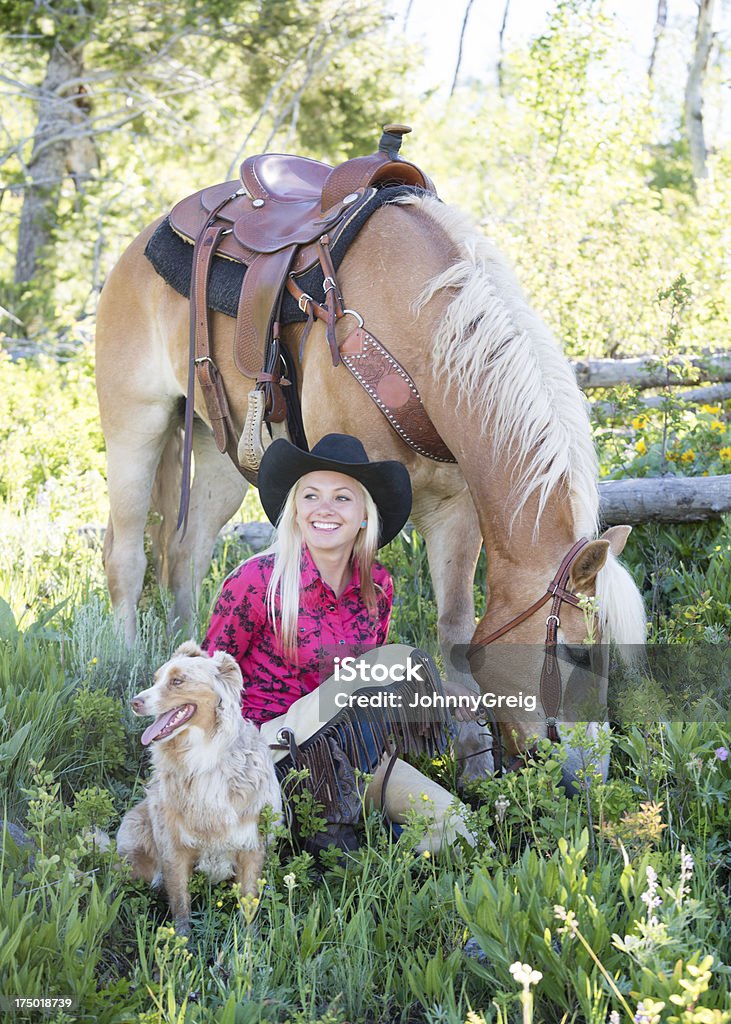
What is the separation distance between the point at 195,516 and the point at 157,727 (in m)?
2.54

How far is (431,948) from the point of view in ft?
7.92

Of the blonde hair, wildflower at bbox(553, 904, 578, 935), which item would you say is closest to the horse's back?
the blonde hair

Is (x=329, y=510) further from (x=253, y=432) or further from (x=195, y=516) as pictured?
(x=195, y=516)

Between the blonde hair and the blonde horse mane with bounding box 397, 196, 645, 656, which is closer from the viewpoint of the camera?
the blonde horse mane with bounding box 397, 196, 645, 656

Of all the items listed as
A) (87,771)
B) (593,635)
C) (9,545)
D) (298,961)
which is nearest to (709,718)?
(593,635)

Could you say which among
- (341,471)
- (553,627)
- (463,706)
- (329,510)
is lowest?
(463,706)

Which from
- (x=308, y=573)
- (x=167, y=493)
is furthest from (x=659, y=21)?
(x=308, y=573)

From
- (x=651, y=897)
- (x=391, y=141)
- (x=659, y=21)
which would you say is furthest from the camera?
(x=659, y=21)

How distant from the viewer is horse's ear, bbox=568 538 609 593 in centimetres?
262

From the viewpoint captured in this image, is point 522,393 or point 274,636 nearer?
point 522,393

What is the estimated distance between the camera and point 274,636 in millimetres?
3104

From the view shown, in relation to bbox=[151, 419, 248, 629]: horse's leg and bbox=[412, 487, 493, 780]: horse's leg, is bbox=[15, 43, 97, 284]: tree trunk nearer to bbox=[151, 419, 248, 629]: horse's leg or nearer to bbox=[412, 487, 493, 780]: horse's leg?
bbox=[151, 419, 248, 629]: horse's leg

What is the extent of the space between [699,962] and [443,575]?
1.96 m

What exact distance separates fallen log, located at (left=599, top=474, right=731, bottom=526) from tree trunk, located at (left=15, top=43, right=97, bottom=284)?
898 cm
